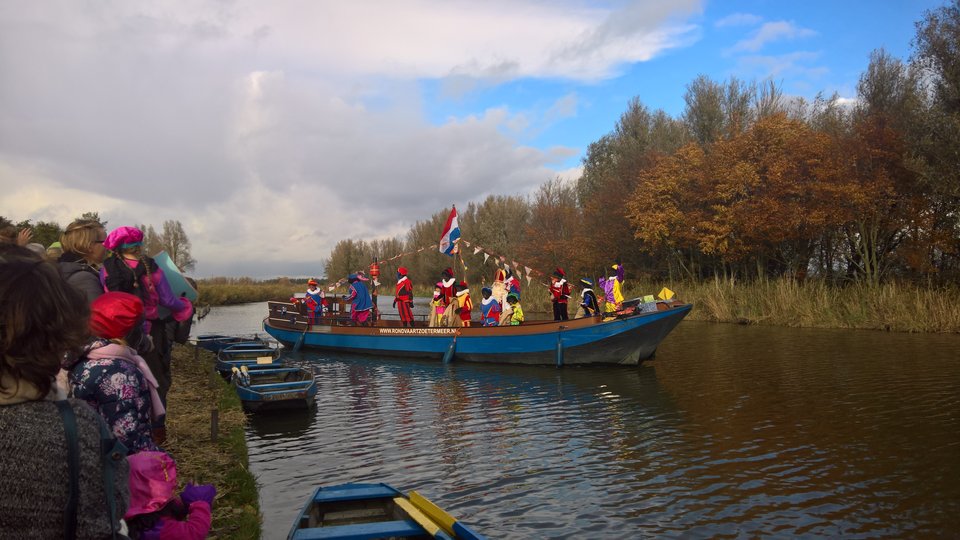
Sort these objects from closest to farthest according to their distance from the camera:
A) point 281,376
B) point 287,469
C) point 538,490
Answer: point 538,490
point 287,469
point 281,376

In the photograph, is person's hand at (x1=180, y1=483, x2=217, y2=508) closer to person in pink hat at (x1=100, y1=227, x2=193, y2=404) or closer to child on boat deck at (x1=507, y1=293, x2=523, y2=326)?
person in pink hat at (x1=100, y1=227, x2=193, y2=404)

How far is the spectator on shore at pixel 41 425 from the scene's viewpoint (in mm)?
2096

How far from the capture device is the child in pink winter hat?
301cm

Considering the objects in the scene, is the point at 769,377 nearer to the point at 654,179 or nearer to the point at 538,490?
the point at 538,490

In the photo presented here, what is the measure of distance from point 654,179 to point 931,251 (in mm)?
13554

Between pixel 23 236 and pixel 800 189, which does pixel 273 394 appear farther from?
pixel 800 189

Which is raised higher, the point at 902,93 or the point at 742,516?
the point at 902,93

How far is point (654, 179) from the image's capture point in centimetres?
3581

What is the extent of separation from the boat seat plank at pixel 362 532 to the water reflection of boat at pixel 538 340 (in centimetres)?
1273

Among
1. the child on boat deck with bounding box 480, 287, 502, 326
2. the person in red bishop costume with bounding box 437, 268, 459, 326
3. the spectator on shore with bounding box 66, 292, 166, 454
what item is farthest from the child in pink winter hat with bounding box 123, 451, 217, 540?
the person in red bishop costume with bounding box 437, 268, 459, 326

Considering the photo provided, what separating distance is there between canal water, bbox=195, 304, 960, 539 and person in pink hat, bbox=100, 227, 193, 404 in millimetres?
2551

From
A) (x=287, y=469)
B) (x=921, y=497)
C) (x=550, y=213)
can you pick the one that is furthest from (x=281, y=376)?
(x=550, y=213)

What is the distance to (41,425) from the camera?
2.12 metres

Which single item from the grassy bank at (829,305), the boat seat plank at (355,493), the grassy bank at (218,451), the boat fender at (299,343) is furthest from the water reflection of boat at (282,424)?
the grassy bank at (829,305)
